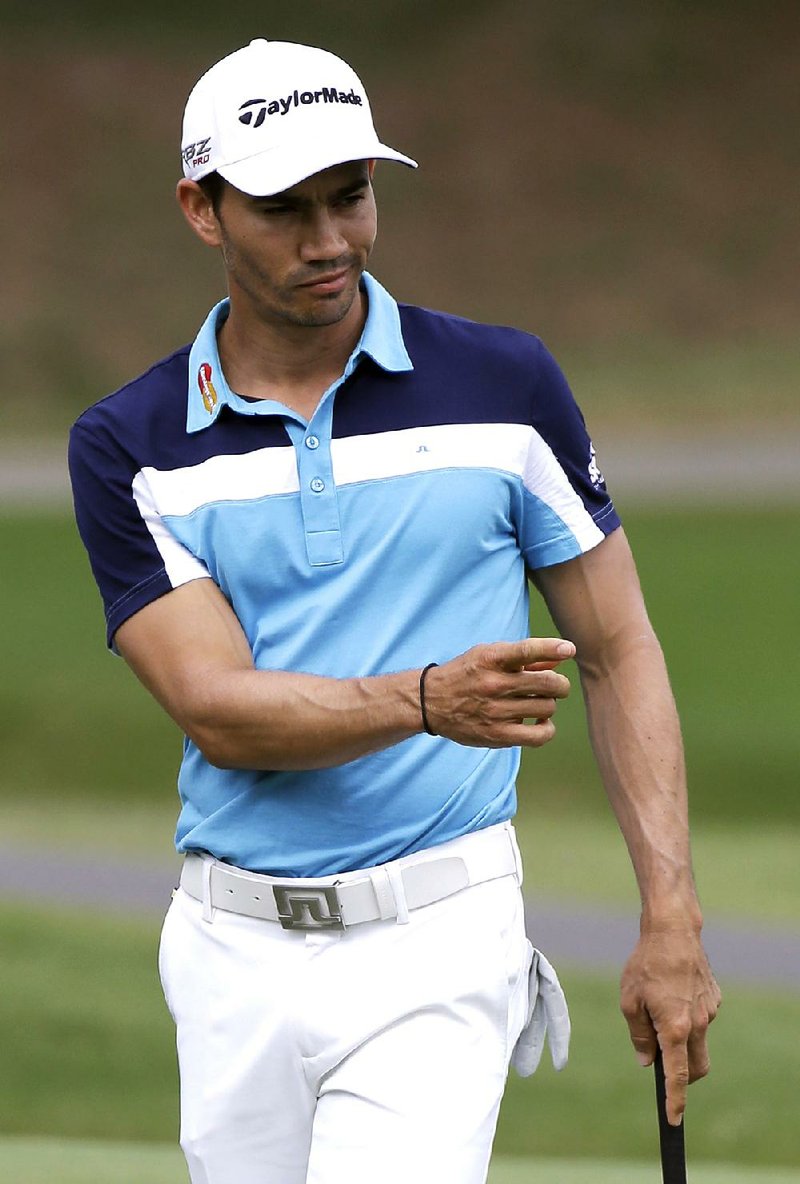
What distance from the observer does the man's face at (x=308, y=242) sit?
2424 mm

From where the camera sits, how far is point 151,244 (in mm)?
15477

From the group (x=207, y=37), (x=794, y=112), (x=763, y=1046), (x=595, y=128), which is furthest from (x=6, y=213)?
(x=763, y=1046)

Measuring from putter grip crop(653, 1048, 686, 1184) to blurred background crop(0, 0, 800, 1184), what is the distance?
6.38m

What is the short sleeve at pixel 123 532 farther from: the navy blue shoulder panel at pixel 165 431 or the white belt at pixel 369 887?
the white belt at pixel 369 887

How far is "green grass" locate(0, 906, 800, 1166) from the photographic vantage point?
5184mm

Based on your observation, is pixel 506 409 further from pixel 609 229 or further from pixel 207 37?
pixel 207 37

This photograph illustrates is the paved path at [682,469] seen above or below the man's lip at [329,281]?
below

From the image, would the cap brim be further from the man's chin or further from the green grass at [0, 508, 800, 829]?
the green grass at [0, 508, 800, 829]

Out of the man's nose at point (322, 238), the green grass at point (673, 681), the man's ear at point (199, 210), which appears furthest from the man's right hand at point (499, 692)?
the green grass at point (673, 681)

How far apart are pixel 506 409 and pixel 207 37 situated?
48.6ft

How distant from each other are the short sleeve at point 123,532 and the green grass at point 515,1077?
2.95m

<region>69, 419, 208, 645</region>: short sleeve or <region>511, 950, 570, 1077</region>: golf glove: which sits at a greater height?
<region>69, 419, 208, 645</region>: short sleeve

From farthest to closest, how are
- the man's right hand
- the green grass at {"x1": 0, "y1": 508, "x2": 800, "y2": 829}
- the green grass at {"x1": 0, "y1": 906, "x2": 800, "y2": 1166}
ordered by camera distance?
the green grass at {"x1": 0, "y1": 508, "x2": 800, "y2": 829} → the green grass at {"x1": 0, "y1": 906, "x2": 800, "y2": 1166} → the man's right hand

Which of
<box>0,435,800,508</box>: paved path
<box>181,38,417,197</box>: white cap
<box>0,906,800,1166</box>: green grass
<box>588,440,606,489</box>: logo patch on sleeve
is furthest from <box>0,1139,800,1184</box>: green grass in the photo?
<box>0,435,800,508</box>: paved path
